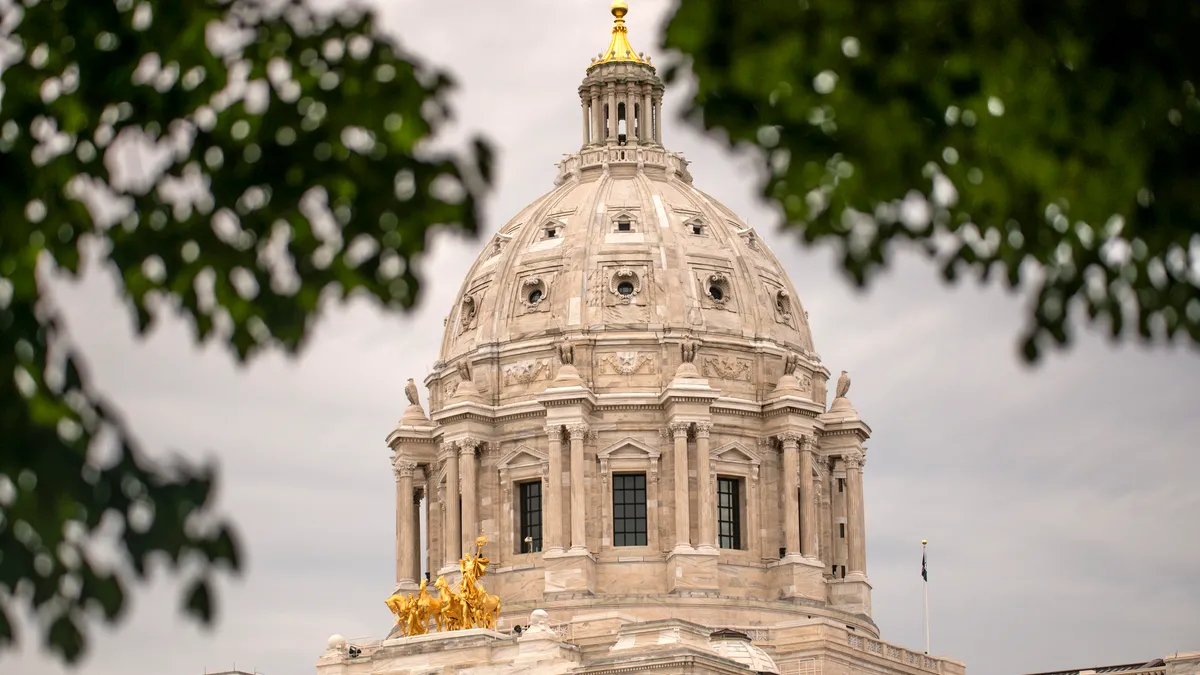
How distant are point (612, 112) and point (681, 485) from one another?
22.0 meters

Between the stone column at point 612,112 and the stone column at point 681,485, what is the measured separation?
60.2ft

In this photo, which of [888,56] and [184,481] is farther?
[888,56]

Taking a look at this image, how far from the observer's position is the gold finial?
114375 millimetres

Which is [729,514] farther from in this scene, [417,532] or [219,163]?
[219,163]

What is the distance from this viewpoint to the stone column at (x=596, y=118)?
11356 cm

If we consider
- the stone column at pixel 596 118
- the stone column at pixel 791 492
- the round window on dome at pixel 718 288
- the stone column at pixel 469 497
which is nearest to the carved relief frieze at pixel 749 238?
the round window on dome at pixel 718 288

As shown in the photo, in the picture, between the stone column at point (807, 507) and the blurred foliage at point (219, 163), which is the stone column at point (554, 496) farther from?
the blurred foliage at point (219, 163)

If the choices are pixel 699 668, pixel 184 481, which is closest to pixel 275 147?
pixel 184 481

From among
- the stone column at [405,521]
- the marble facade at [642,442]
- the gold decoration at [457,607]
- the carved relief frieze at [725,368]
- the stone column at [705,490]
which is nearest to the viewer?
the gold decoration at [457,607]

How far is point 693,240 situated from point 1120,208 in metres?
90.7

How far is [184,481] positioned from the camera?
13.6 metres

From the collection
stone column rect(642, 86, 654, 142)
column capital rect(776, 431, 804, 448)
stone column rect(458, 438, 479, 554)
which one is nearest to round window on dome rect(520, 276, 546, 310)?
stone column rect(458, 438, 479, 554)

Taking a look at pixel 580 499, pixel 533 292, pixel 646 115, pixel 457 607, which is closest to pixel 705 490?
pixel 580 499

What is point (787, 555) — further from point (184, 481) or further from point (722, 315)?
point (184, 481)
